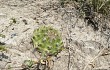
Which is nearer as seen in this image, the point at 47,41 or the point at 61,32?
the point at 47,41

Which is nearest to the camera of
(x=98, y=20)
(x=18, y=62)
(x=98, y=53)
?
(x=18, y=62)

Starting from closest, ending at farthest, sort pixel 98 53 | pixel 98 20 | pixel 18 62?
pixel 18 62 → pixel 98 53 → pixel 98 20

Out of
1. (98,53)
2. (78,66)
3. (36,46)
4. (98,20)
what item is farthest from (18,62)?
(98,20)

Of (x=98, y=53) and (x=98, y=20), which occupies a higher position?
(x=98, y=20)

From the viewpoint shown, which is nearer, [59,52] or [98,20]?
[59,52]

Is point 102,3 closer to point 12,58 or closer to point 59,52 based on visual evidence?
point 59,52
